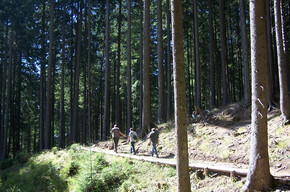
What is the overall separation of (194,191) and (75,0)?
26371 mm

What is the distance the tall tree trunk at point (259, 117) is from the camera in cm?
610

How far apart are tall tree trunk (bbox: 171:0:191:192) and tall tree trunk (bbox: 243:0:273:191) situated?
1.58 meters

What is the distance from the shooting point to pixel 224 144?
11.1 metres

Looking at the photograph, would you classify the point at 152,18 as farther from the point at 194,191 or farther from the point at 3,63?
the point at 194,191

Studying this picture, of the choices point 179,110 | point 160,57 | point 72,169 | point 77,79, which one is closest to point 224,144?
point 179,110

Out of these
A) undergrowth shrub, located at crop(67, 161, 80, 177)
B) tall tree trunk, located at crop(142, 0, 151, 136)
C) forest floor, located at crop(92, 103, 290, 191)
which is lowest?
undergrowth shrub, located at crop(67, 161, 80, 177)

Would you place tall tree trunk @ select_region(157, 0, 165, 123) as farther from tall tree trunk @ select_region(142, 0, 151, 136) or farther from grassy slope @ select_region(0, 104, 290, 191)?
grassy slope @ select_region(0, 104, 290, 191)

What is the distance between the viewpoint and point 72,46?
29.2 meters

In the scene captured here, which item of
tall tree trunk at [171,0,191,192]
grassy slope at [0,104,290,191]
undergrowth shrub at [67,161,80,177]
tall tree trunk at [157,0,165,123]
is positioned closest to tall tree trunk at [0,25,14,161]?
grassy slope at [0,104,290,191]

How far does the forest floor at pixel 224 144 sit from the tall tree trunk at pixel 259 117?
51cm

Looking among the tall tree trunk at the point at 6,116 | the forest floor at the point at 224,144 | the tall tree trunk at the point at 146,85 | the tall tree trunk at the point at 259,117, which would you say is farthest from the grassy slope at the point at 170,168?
the tall tree trunk at the point at 6,116

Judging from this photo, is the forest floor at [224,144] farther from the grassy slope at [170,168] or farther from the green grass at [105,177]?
the green grass at [105,177]

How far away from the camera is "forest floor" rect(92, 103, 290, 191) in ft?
25.3

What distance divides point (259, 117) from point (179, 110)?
6.38 ft
